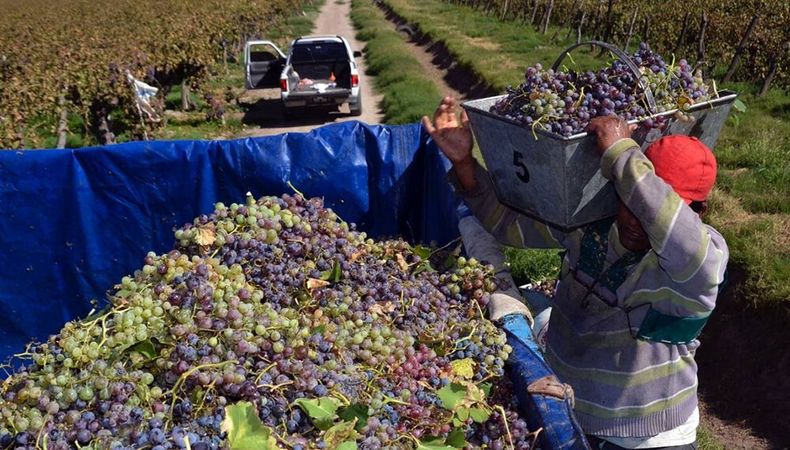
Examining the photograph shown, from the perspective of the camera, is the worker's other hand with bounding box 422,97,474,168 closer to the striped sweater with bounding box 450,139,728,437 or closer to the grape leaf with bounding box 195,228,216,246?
the striped sweater with bounding box 450,139,728,437

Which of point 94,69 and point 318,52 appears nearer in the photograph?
point 94,69

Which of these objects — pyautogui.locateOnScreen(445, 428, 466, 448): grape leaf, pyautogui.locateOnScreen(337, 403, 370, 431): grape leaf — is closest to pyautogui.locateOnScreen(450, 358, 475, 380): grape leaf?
pyautogui.locateOnScreen(445, 428, 466, 448): grape leaf

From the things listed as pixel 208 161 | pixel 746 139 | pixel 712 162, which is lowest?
pixel 746 139

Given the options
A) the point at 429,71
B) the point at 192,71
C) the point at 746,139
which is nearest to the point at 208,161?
the point at 746,139

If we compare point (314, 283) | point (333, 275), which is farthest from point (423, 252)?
point (314, 283)

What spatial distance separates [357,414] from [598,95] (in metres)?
1.32

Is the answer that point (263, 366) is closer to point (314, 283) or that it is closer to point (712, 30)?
point (314, 283)

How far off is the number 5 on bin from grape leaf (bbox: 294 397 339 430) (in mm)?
1090

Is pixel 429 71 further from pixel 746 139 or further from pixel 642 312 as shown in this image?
pixel 642 312

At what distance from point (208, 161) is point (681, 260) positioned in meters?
2.46

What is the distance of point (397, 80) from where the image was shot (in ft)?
56.6

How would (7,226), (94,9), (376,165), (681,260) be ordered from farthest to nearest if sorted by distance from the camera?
(94,9) < (376,165) < (7,226) < (681,260)

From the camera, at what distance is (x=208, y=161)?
356cm

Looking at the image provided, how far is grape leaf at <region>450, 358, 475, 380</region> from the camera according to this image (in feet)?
7.11
